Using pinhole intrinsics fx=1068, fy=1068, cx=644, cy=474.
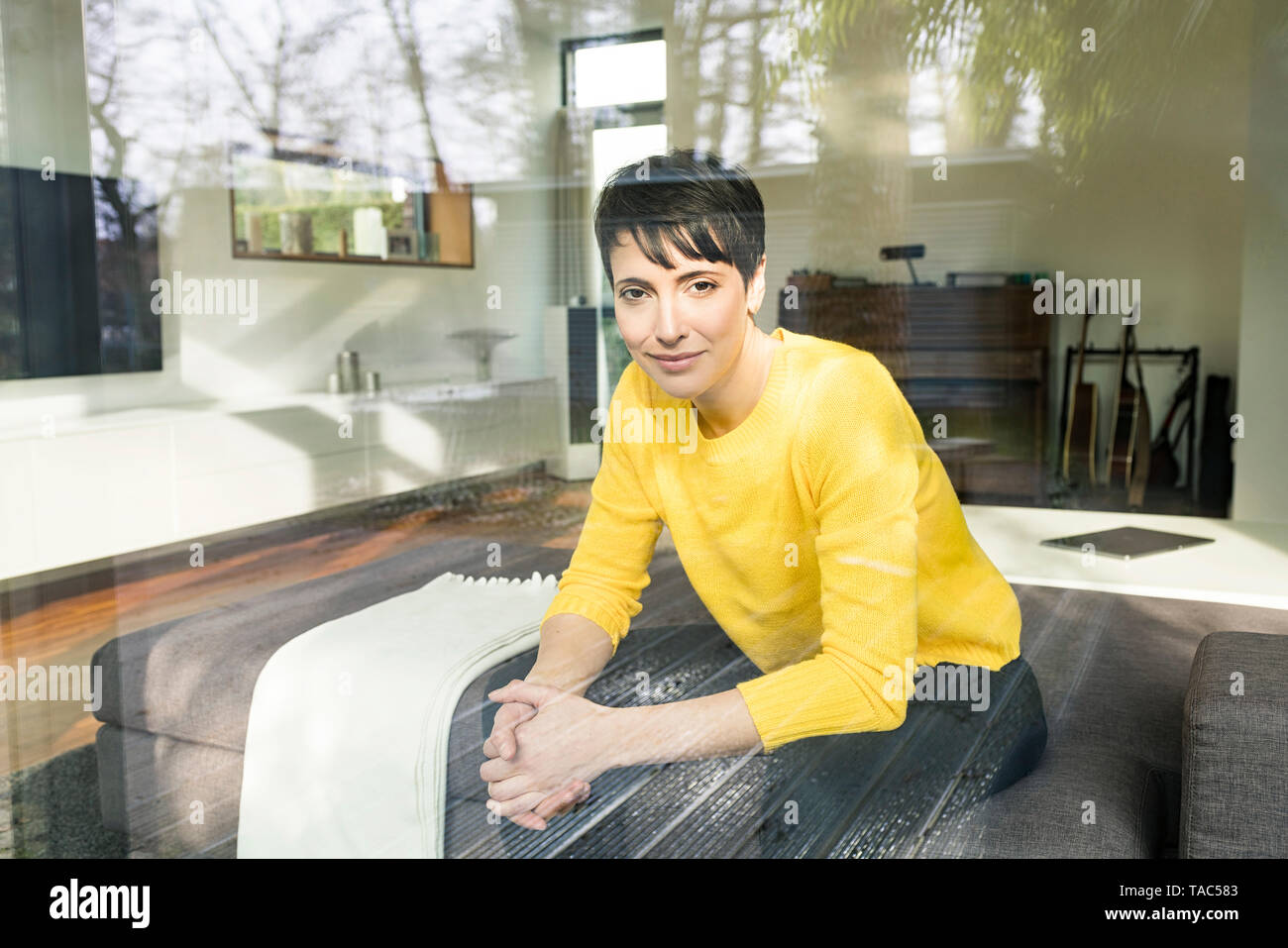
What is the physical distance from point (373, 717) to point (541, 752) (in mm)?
246

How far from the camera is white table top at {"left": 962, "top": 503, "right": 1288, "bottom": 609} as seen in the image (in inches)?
42.6

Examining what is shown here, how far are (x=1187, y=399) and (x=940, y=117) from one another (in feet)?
1.22

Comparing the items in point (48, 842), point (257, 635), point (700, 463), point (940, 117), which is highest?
point (940, 117)

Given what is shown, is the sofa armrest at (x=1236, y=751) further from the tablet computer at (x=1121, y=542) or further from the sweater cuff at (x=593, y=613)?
the sweater cuff at (x=593, y=613)

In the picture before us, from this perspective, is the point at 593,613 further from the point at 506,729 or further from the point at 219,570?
the point at 219,570

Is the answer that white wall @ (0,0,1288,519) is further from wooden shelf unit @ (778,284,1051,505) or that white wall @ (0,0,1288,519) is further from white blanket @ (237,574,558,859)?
white blanket @ (237,574,558,859)

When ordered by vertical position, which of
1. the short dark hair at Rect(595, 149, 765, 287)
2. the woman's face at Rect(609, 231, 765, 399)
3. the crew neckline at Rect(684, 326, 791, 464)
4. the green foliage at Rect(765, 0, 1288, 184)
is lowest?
the crew neckline at Rect(684, 326, 791, 464)

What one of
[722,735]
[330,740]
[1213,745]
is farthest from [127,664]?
[1213,745]

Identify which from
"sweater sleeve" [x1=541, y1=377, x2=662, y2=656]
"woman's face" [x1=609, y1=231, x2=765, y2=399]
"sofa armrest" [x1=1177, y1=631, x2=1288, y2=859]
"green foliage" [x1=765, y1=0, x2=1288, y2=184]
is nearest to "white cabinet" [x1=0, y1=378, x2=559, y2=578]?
"sweater sleeve" [x1=541, y1=377, x2=662, y2=656]

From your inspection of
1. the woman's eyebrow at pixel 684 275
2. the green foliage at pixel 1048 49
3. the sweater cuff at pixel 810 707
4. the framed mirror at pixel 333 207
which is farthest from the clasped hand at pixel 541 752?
the green foliage at pixel 1048 49

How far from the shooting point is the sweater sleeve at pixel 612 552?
1.20m

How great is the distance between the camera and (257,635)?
4.64 ft

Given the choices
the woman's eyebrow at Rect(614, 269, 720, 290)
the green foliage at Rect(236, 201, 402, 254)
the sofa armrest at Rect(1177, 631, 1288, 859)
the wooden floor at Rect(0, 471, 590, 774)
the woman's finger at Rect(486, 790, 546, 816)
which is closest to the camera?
the sofa armrest at Rect(1177, 631, 1288, 859)

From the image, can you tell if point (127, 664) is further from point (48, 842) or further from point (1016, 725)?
point (1016, 725)
